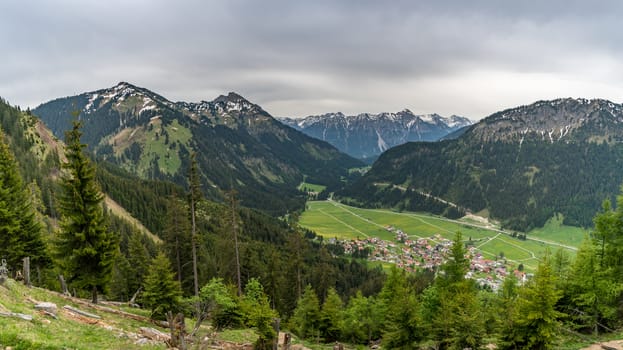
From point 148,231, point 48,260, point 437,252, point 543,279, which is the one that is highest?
point 543,279

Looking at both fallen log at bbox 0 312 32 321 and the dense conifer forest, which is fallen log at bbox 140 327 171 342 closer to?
the dense conifer forest

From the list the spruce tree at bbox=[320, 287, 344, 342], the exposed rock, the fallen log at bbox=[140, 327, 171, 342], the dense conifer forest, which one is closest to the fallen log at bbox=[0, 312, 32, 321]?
the exposed rock

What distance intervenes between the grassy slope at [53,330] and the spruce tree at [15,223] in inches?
698

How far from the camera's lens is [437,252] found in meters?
188

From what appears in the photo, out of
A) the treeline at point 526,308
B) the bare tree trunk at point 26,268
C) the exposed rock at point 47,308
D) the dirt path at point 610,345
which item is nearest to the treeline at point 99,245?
the bare tree trunk at point 26,268

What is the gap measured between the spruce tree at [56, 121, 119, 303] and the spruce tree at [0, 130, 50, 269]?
536 inches

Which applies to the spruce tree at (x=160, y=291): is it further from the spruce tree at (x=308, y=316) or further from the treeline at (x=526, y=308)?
the spruce tree at (x=308, y=316)

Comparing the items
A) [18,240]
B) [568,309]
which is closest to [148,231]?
[18,240]

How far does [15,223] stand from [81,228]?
16405mm

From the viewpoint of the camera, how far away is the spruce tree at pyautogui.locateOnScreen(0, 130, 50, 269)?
134 ft

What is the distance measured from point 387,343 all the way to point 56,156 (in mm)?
164042

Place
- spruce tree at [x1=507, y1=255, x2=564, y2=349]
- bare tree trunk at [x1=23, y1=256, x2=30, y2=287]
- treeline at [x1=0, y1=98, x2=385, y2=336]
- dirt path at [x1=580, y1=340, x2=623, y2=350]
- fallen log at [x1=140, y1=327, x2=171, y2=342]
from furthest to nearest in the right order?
treeline at [x1=0, y1=98, x2=385, y2=336] < bare tree trunk at [x1=23, y1=256, x2=30, y2=287] < dirt path at [x1=580, y1=340, x2=623, y2=350] < spruce tree at [x1=507, y1=255, x2=564, y2=349] < fallen log at [x1=140, y1=327, x2=171, y2=342]

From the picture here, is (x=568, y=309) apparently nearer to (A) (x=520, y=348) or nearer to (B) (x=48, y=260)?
(A) (x=520, y=348)

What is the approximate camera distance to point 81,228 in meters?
32.6
